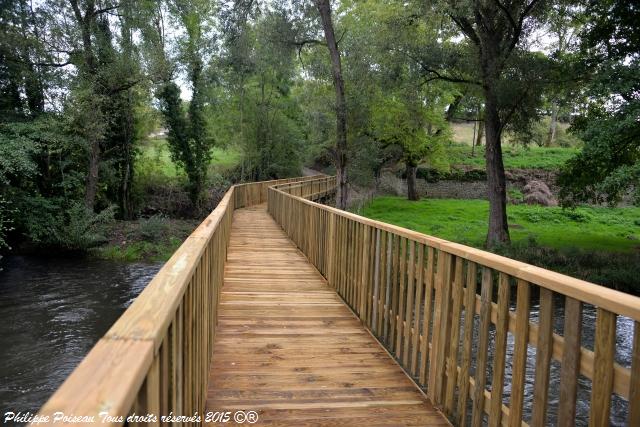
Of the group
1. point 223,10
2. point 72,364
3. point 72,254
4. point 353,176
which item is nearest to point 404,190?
point 353,176

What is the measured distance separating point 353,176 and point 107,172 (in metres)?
12.2

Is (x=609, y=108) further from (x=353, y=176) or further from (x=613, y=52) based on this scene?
(x=353, y=176)

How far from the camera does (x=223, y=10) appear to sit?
17.5 m

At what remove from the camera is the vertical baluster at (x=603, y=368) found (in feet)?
5.69

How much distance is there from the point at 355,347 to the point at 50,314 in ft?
30.2

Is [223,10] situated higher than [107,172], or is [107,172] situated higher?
[223,10]

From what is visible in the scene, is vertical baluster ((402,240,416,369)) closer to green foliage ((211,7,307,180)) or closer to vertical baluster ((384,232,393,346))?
vertical baluster ((384,232,393,346))

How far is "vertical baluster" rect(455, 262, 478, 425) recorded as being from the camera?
2830mm

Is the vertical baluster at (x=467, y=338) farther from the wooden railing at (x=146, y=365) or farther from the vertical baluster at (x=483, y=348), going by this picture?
the wooden railing at (x=146, y=365)

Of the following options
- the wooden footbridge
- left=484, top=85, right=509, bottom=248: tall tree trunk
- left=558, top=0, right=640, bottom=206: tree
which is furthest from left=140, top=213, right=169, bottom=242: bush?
left=558, top=0, right=640, bottom=206: tree

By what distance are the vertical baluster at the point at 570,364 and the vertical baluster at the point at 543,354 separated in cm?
14

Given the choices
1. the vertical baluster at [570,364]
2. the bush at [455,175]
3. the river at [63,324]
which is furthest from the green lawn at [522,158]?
the vertical baluster at [570,364]

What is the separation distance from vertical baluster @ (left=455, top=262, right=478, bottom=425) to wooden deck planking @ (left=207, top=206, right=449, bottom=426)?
0.20 meters

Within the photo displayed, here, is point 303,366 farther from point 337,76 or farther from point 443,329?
point 337,76
